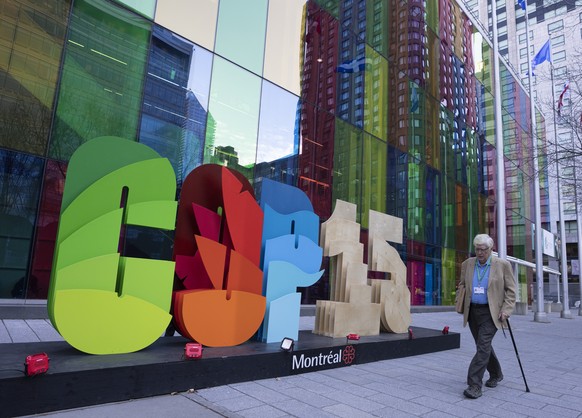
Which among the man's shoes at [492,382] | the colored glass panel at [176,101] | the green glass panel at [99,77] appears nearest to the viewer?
the man's shoes at [492,382]

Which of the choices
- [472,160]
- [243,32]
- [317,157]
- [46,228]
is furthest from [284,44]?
[472,160]

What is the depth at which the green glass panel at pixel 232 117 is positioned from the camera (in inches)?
461

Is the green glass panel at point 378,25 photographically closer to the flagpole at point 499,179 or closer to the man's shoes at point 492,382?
the flagpole at point 499,179

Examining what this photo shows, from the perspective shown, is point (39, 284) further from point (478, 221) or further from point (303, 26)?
point (478, 221)

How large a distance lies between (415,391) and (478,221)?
23.0m

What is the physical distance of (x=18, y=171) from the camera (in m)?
8.75

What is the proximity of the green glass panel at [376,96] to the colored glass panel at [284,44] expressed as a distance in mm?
3908

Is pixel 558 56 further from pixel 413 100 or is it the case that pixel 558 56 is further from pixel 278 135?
pixel 278 135

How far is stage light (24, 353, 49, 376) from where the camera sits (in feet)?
10.6

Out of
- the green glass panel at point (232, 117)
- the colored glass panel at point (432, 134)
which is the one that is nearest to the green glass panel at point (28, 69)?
the green glass panel at point (232, 117)

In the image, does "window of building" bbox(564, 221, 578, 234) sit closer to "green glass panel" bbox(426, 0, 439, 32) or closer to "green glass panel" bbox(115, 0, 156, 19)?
"green glass panel" bbox(426, 0, 439, 32)

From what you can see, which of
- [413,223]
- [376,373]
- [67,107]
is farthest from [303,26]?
[376,373]

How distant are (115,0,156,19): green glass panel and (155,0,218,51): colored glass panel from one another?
5.1 inches

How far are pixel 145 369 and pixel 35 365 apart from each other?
37.5 inches
